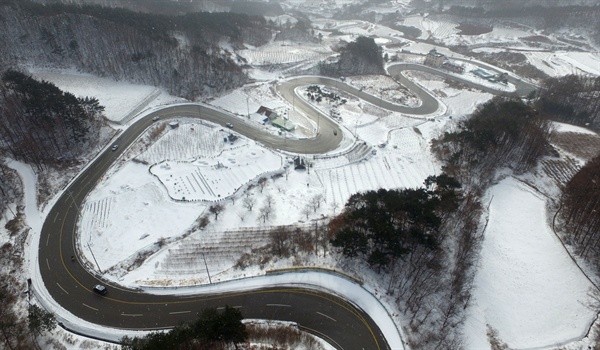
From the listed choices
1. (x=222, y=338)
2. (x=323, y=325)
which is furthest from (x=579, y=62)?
(x=222, y=338)

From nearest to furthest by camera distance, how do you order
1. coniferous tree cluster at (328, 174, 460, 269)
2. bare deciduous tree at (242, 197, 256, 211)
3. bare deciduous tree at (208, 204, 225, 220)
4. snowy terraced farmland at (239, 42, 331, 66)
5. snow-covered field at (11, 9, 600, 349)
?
coniferous tree cluster at (328, 174, 460, 269), snow-covered field at (11, 9, 600, 349), bare deciduous tree at (208, 204, 225, 220), bare deciduous tree at (242, 197, 256, 211), snowy terraced farmland at (239, 42, 331, 66)

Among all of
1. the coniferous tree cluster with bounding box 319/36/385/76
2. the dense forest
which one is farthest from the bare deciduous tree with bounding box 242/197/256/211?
the coniferous tree cluster with bounding box 319/36/385/76

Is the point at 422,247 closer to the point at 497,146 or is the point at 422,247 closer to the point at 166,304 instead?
the point at 497,146

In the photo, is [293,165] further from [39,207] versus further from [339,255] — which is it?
[39,207]

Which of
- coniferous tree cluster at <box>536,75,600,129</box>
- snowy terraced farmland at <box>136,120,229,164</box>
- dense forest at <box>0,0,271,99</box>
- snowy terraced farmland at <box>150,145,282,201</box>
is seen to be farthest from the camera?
dense forest at <box>0,0,271,99</box>

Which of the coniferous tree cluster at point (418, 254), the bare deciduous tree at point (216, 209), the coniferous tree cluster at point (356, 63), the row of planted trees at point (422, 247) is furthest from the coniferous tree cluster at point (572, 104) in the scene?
the bare deciduous tree at point (216, 209)

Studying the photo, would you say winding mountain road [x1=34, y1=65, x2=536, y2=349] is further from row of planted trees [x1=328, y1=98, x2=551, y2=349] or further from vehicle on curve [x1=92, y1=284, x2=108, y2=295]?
row of planted trees [x1=328, y1=98, x2=551, y2=349]
